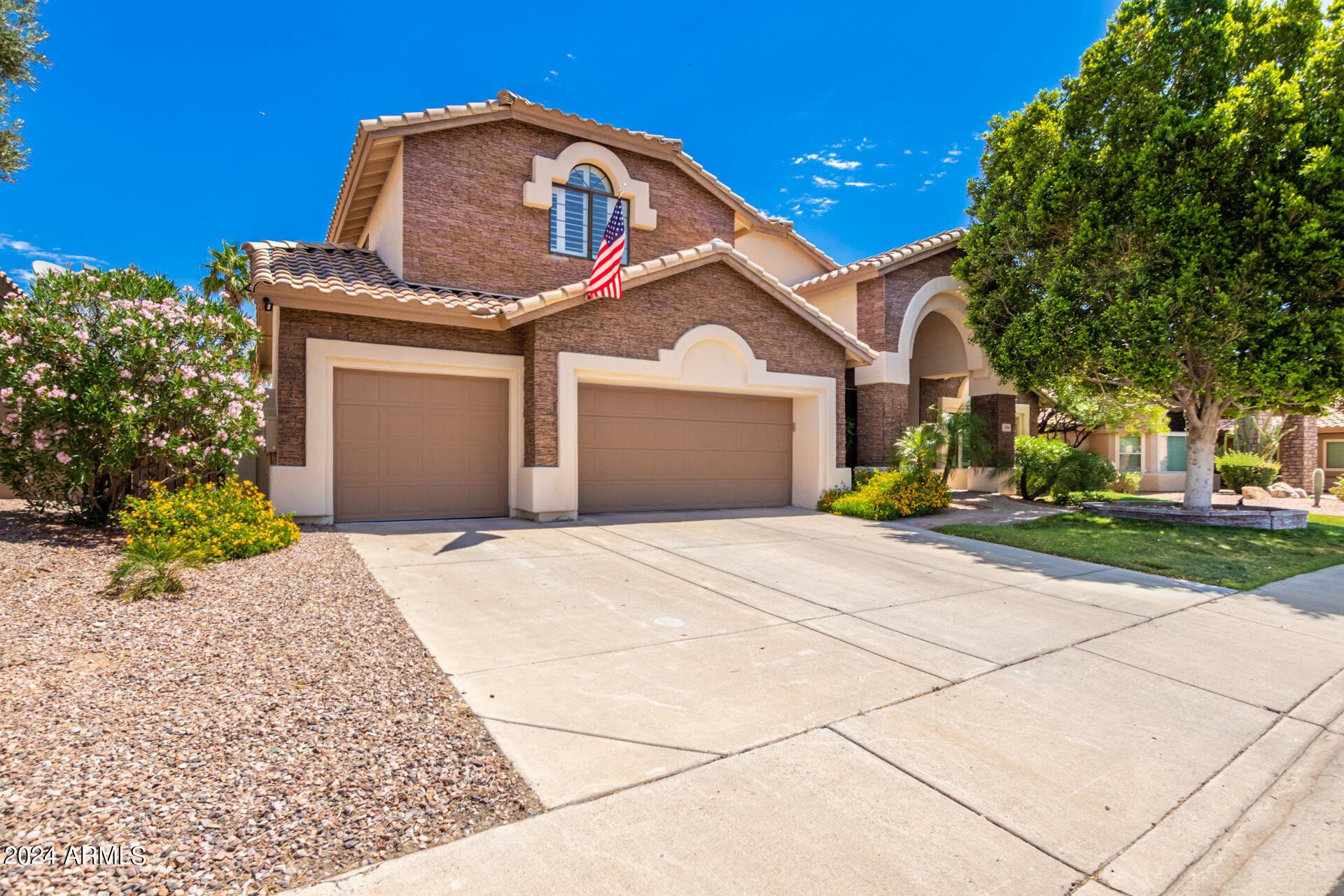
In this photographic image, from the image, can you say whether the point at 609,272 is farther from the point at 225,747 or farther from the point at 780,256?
the point at 780,256

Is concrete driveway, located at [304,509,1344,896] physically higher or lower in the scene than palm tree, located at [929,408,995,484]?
lower

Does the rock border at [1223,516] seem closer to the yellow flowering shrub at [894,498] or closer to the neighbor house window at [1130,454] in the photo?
the yellow flowering shrub at [894,498]

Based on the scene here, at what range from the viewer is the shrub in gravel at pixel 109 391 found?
8109mm

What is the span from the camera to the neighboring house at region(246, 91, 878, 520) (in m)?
10.8

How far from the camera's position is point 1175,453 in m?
23.9

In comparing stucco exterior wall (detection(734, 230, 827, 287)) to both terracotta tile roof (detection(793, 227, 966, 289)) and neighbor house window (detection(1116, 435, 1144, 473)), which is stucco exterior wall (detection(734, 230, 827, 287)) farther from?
neighbor house window (detection(1116, 435, 1144, 473))

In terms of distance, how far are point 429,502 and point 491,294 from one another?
4.37 meters

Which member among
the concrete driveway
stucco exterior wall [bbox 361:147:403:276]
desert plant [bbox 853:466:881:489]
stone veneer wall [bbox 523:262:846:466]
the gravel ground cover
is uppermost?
stucco exterior wall [bbox 361:147:403:276]

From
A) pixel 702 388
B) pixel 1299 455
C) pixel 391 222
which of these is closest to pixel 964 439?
pixel 702 388

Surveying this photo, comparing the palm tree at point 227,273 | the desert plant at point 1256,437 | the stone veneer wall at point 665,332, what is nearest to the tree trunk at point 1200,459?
the stone veneer wall at point 665,332

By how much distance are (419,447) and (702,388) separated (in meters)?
5.43

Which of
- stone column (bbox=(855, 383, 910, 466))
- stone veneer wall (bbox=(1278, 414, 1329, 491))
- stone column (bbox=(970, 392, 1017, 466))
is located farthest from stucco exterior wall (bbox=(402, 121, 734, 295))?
stone veneer wall (bbox=(1278, 414, 1329, 491))

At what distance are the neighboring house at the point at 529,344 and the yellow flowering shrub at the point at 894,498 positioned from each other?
2.69 feet

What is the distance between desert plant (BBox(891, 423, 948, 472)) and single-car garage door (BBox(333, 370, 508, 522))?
9.28 metres
